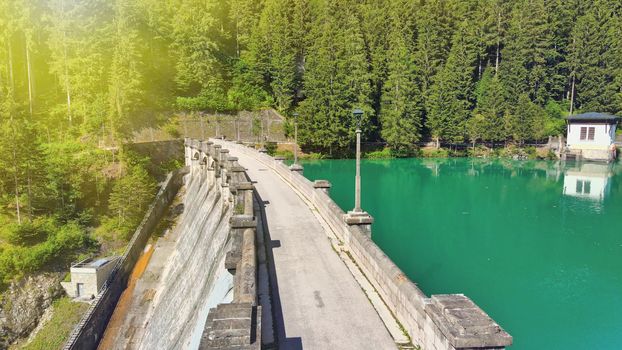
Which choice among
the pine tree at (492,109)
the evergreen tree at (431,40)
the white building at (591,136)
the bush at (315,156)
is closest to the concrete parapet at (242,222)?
the bush at (315,156)

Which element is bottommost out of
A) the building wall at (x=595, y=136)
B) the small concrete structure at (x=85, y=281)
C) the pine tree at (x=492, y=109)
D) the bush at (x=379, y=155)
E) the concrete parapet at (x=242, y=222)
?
the small concrete structure at (x=85, y=281)

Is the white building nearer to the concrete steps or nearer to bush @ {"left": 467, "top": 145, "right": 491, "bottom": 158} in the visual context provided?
bush @ {"left": 467, "top": 145, "right": 491, "bottom": 158}

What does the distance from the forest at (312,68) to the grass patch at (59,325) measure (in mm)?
13534

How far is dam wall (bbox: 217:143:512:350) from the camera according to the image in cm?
634

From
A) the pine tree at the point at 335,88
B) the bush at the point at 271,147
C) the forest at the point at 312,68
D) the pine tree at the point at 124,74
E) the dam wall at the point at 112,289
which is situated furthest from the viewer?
the pine tree at the point at 335,88

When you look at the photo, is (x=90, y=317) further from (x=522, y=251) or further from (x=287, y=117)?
(x=287, y=117)

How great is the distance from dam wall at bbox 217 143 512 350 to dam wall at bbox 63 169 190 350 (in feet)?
Result: 49.9

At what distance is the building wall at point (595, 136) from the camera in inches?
2554

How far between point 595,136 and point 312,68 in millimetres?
47079

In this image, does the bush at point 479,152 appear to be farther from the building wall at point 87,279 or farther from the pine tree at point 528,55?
the building wall at point 87,279

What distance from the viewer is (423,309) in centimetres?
798

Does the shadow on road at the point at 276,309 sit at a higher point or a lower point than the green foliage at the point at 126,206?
higher

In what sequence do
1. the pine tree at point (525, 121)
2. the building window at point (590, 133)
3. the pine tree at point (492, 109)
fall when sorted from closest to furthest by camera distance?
1. the building window at point (590, 133)
2. the pine tree at point (525, 121)
3. the pine tree at point (492, 109)

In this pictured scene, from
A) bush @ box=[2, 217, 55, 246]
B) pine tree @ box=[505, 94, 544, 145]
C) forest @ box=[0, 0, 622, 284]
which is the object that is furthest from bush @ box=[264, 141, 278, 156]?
pine tree @ box=[505, 94, 544, 145]
